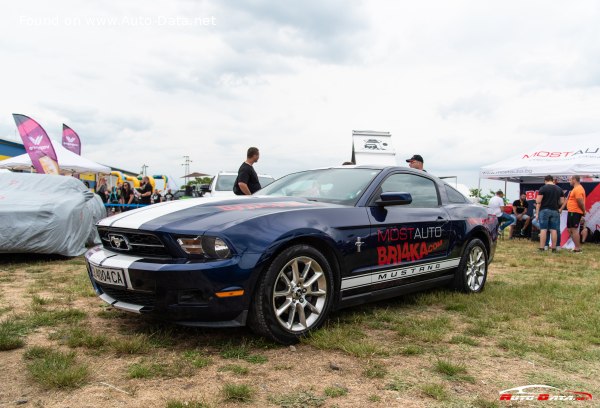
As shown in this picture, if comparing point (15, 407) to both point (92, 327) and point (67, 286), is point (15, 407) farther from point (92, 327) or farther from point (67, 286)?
point (67, 286)

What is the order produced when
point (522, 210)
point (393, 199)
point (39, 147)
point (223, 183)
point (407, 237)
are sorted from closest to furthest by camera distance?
point (393, 199) → point (407, 237) → point (223, 183) → point (522, 210) → point (39, 147)

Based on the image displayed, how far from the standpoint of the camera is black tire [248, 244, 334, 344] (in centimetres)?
297

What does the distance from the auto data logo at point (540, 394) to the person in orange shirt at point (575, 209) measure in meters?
8.70

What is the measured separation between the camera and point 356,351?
2947 millimetres

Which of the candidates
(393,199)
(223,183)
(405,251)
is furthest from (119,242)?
(223,183)

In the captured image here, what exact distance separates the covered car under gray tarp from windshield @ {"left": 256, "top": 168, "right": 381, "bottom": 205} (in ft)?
12.3

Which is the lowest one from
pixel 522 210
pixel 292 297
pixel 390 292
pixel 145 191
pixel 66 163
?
pixel 390 292

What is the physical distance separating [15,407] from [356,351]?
73.7 inches

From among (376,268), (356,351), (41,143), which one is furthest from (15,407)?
(41,143)

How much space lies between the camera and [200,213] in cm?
315

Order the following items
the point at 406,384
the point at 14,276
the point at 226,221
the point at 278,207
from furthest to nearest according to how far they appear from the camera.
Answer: the point at 14,276 < the point at 278,207 < the point at 226,221 < the point at 406,384

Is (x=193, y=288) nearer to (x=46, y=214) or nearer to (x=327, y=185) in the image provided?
(x=327, y=185)

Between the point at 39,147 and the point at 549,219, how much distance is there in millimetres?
13852

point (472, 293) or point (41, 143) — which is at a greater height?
point (41, 143)
